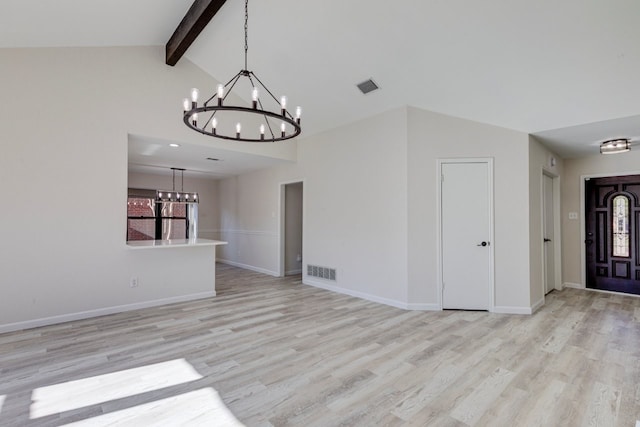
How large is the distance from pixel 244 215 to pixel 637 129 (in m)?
7.08

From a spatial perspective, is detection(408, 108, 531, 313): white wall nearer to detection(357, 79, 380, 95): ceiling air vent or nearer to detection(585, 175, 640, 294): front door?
detection(357, 79, 380, 95): ceiling air vent

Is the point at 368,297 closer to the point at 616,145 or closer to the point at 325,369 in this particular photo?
the point at 325,369

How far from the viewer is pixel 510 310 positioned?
13.3 ft

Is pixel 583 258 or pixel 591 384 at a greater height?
pixel 583 258

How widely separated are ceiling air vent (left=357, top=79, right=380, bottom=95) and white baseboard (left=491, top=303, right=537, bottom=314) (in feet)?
11.0

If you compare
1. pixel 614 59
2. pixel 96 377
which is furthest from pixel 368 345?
pixel 614 59

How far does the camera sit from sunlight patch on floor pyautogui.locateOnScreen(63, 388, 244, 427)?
73.3 inches

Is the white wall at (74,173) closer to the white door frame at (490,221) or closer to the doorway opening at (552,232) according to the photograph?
the white door frame at (490,221)

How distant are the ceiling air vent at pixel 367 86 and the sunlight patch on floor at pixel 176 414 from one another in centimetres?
382

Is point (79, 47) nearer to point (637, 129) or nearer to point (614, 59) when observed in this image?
point (614, 59)

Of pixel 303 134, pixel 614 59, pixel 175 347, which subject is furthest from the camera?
pixel 303 134

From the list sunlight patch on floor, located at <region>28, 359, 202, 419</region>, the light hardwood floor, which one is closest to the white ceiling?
the light hardwood floor

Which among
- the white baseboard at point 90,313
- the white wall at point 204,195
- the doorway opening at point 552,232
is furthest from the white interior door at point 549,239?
the white wall at point 204,195

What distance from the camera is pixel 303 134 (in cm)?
589
